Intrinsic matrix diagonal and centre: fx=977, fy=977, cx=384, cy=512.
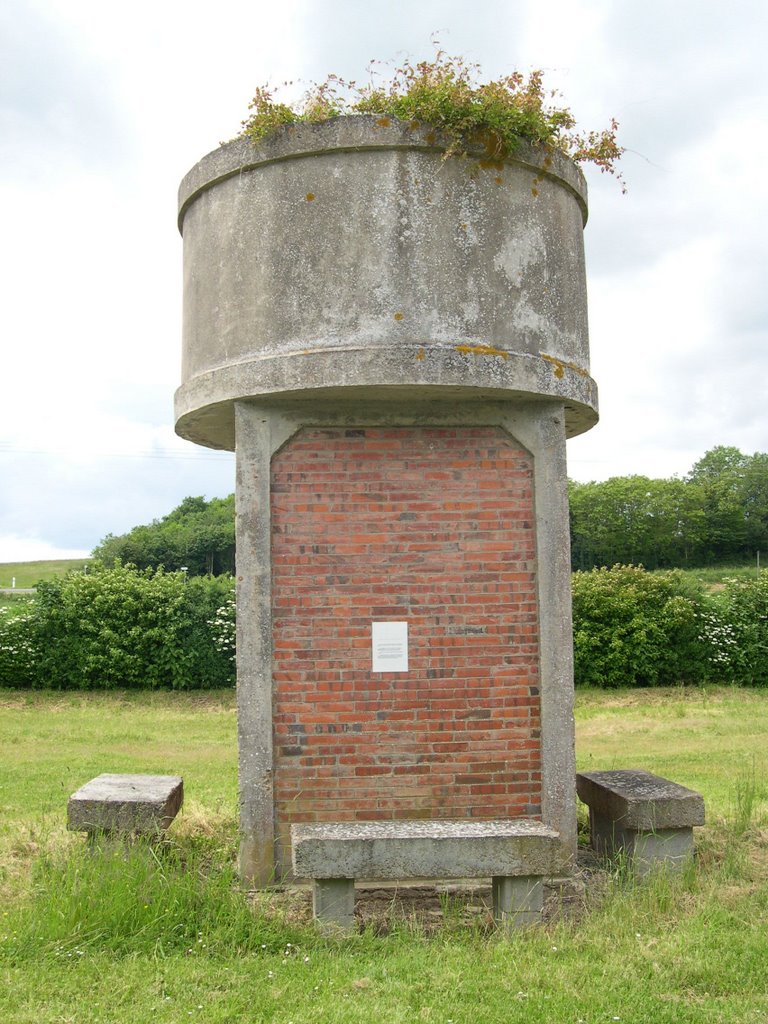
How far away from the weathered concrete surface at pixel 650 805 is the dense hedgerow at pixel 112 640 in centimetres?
1385

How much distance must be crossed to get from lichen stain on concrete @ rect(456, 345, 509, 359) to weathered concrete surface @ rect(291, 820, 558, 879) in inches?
114

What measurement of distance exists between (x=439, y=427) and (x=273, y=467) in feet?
3.74

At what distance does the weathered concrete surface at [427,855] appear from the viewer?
5480 mm

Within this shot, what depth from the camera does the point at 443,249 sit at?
6184 millimetres

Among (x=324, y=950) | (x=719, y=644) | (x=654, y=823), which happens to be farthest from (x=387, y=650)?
(x=719, y=644)

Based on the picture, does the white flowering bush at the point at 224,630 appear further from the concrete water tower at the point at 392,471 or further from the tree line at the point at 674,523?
the tree line at the point at 674,523

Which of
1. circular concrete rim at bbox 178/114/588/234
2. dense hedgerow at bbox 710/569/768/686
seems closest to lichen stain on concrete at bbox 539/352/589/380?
circular concrete rim at bbox 178/114/588/234

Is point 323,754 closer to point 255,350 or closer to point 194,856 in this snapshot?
point 194,856

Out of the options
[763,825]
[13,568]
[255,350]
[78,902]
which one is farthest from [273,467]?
[13,568]

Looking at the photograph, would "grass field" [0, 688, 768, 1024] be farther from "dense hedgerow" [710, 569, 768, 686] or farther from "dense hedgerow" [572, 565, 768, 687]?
"dense hedgerow" [710, 569, 768, 686]

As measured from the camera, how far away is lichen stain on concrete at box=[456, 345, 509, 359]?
6.11m

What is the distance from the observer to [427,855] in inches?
218

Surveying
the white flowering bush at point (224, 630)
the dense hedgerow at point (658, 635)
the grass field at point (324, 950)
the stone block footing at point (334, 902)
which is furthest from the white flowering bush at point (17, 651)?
the stone block footing at point (334, 902)

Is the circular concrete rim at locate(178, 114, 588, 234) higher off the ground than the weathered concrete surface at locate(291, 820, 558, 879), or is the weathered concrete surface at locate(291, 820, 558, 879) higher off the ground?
the circular concrete rim at locate(178, 114, 588, 234)
